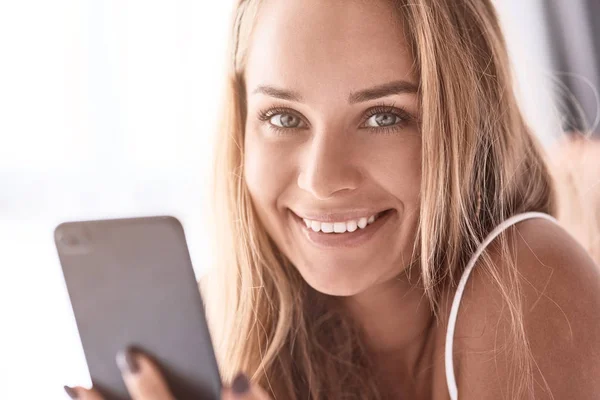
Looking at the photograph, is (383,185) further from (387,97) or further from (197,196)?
(197,196)

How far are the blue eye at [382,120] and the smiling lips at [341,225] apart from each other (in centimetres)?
12

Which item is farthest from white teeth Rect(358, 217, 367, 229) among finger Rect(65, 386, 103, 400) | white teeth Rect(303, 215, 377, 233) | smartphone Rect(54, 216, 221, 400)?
finger Rect(65, 386, 103, 400)

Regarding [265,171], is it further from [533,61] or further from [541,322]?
[533,61]

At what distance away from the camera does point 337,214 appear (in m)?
0.84

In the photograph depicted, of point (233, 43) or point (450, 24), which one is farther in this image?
point (233, 43)

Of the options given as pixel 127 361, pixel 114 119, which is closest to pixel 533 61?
pixel 114 119

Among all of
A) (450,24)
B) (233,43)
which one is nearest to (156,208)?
(233,43)

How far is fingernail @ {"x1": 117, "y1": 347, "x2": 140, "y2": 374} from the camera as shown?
756 mm

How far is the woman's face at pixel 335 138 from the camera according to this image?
0.75 meters

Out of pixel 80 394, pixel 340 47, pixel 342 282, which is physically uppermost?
pixel 340 47

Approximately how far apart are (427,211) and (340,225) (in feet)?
0.37

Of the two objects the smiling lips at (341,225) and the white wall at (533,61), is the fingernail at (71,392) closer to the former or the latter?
the smiling lips at (341,225)

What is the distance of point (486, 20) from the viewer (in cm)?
81

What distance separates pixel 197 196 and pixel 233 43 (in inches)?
12.3
